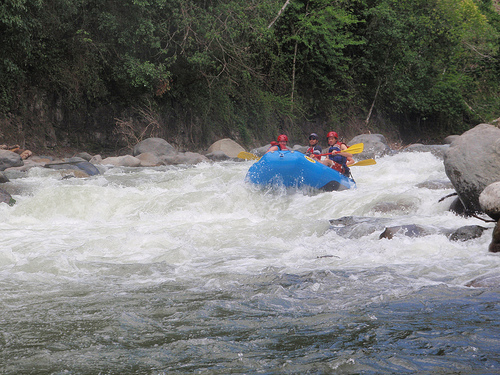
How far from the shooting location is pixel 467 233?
5.01 metres

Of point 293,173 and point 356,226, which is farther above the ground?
point 293,173

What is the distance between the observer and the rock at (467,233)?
4977mm

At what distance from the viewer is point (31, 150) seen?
13812 millimetres

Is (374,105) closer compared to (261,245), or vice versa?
(261,245)

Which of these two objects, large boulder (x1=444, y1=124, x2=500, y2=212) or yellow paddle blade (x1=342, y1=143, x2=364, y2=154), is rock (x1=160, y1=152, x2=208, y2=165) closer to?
yellow paddle blade (x1=342, y1=143, x2=364, y2=154)

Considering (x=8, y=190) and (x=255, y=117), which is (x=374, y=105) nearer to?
(x=255, y=117)

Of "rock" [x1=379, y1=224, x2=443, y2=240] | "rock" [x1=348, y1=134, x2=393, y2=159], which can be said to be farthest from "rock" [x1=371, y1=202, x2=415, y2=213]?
"rock" [x1=348, y1=134, x2=393, y2=159]

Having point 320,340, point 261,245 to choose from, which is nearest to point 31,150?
point 261,245

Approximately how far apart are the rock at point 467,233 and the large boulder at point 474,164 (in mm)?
925

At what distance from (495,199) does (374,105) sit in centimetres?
1944

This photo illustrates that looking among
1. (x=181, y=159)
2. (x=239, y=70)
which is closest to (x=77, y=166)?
(x=181, y=159)

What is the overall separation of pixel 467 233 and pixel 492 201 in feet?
1.26

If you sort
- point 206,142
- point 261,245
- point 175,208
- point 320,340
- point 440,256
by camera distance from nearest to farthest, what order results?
point 320,340
point 440,256
point 261,245
point 175,208
point 206,142

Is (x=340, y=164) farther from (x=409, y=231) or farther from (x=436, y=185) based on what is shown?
(x=409, y=231)
